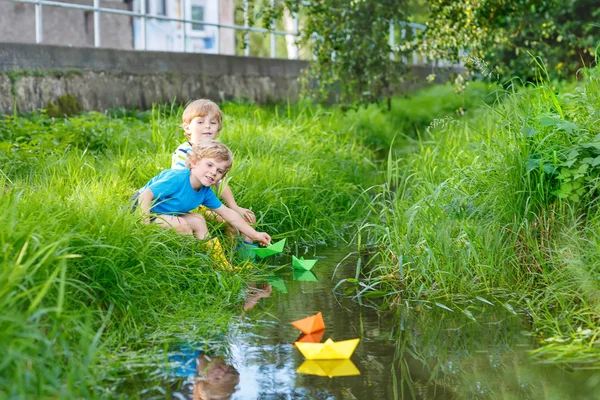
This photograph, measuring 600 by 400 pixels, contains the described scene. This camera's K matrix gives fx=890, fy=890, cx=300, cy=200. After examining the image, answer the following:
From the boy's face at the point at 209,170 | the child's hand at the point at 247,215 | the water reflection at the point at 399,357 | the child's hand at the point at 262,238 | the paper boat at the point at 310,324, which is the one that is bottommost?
the water reflection at the point at 399,357

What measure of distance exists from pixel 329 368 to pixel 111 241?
1293 mm

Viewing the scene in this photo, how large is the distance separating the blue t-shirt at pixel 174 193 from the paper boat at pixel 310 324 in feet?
5.08

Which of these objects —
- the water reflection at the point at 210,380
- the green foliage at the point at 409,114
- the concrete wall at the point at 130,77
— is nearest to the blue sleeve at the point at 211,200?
the water reflection at the point at 210,380

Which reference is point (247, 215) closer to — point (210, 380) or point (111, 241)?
point (111, 241)

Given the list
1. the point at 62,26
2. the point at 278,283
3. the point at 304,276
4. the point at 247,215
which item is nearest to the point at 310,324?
the point at 278,283

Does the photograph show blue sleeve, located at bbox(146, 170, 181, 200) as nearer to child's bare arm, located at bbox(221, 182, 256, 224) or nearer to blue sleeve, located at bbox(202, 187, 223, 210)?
blue sleeve, located at bbox(202, 187, 223, 210)

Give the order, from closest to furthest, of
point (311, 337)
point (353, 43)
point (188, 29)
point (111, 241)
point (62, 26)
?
point (311, 337) < point (111, 241) < point (353, 43) < point (62, 26) < point (188, 29)

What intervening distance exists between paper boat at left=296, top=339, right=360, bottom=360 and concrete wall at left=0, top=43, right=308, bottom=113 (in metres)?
5.80

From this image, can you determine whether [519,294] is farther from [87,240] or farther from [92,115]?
[92,115]

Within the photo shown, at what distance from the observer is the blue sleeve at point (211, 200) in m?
5.77

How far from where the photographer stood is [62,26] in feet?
47.7

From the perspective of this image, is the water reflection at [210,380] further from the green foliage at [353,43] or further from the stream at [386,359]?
the green foliage at [353,43]

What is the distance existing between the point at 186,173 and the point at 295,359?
2.06 metres

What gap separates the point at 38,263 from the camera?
3391 mm
